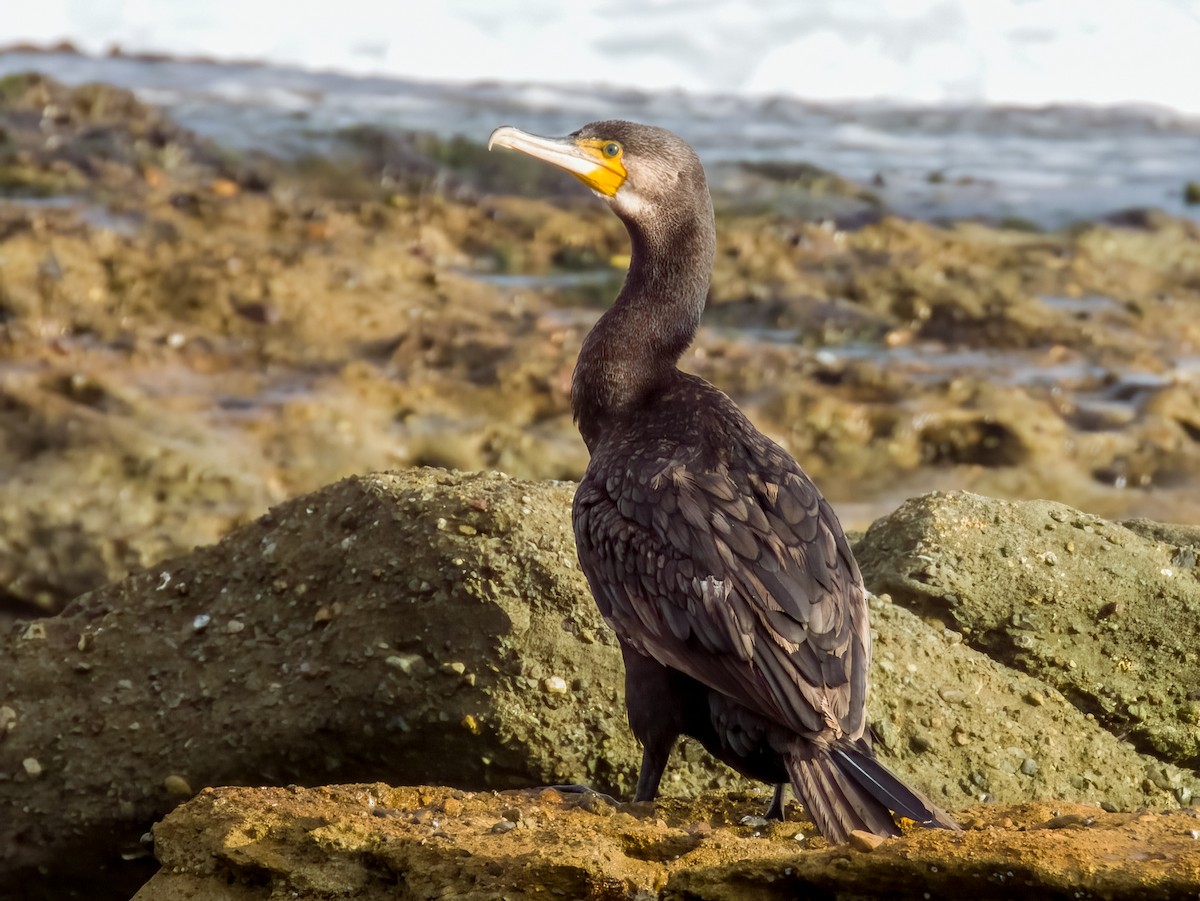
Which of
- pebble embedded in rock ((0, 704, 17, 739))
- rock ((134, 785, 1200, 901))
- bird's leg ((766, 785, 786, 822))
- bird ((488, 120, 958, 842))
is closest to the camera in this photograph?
rock ((134, 785, 1200, 901))

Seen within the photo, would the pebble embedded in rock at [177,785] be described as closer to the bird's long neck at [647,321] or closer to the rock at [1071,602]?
the bird's long neck at [647,321]

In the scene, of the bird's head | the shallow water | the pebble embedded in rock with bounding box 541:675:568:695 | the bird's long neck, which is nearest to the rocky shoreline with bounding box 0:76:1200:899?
the pebble embedded in rock with bounding box 541:675:568:695

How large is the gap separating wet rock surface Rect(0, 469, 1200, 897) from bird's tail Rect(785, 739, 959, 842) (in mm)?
804

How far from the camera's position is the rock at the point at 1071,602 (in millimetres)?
4699

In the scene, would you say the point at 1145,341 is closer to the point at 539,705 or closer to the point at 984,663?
the point at 984,663

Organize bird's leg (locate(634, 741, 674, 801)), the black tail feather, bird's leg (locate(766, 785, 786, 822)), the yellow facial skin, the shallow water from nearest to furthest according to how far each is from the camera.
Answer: the black tail feather
bird's leg (locate(766, 785, 786, 822))
bird's leg (locate(634, 741, 674, 801))
the yellow facial skin
the shallow water

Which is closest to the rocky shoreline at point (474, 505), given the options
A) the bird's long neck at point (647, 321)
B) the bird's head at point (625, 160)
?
the bird's long neck at point (647, 321)

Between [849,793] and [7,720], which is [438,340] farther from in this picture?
[849,793]

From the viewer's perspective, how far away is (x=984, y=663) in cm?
459

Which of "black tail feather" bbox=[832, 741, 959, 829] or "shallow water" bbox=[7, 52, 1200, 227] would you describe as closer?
"black tail feather" bbox=[832, 741, 959, 829]

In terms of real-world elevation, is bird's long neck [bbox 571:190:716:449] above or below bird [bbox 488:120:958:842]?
above

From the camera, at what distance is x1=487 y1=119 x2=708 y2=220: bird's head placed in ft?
14.0

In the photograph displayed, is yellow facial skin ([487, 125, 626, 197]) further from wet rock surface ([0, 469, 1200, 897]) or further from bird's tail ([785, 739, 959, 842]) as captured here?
bird's tail ([785, 739, 959, 842])

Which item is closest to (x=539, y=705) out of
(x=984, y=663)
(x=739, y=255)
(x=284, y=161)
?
(x=984, y=663)
